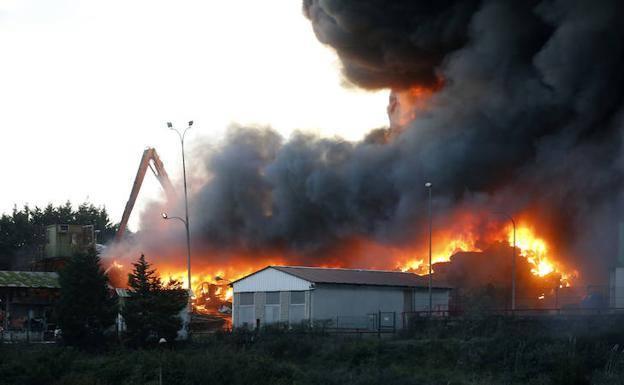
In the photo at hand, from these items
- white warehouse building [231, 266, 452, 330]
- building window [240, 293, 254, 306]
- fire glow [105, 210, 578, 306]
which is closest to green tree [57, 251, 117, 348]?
white warehouse building [231, 266, 452, 330]

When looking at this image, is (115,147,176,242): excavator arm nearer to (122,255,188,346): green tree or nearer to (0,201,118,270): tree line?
(0,201,118,270): tree line

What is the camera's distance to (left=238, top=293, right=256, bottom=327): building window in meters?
54.2

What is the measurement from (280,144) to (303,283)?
1020 inches

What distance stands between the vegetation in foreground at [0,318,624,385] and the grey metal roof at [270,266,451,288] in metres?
7.31

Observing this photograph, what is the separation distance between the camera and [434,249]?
64.2 meters

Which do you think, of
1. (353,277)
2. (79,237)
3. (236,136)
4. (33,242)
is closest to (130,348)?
(353,277)

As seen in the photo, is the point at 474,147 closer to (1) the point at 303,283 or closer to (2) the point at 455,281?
(2) the point at 455,281

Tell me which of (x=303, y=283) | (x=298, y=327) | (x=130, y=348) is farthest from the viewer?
(x=303, y=283)

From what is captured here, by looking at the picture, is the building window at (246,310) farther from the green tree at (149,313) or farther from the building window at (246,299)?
the green tree at (149,313)

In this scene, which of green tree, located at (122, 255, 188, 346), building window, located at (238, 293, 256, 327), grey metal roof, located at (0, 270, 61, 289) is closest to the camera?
green tree, located at (122, 255, 188, 346)

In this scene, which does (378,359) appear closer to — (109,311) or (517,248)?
(109,311)

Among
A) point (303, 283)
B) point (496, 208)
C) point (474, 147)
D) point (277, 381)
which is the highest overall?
point (474, 147)

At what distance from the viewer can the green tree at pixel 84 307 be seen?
43.6 metres

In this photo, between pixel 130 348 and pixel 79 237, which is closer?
pixel 130 348
